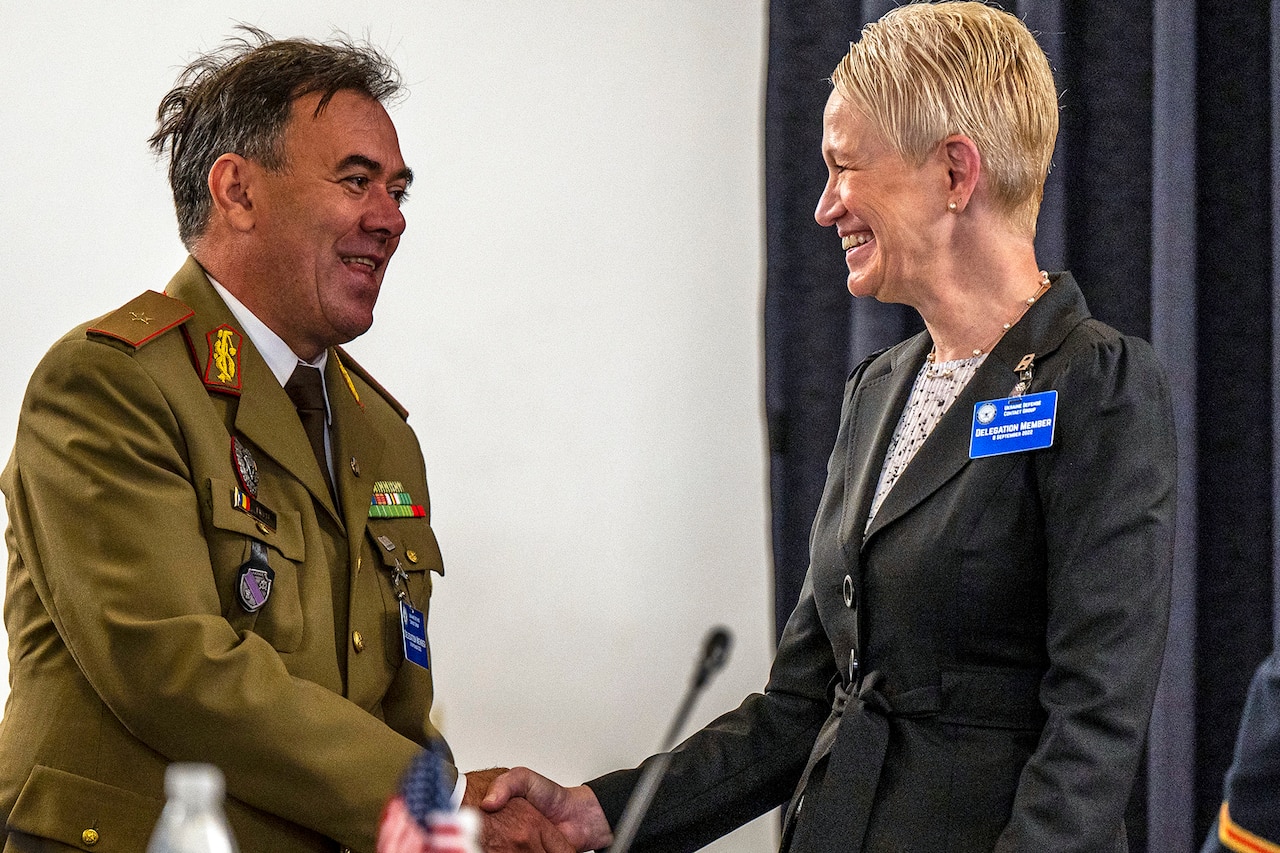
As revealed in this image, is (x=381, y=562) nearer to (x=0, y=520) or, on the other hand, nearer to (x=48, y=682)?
(x=48, y=682)

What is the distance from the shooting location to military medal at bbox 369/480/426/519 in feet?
6.23

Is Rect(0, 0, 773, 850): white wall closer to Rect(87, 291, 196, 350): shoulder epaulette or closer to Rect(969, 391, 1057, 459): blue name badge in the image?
Rect(87, 291, 196, 350): shoulder epaulette

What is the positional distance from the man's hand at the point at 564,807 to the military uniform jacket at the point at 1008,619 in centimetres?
31

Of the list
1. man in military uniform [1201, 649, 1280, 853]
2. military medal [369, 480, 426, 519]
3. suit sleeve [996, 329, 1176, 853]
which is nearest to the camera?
man in military uniform [1201, 649, 1280, 853]

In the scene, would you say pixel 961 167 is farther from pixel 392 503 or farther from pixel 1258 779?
pixel 392 503

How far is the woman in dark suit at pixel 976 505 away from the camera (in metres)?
1.34

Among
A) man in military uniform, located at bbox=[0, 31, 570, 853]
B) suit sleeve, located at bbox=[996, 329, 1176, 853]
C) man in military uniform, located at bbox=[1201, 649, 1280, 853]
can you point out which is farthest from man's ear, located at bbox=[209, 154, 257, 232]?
man in military uniform, located at bbox=[1201, 649, 1280, 853]

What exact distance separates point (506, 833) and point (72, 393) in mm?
767

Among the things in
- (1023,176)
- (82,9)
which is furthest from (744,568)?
(82,9)

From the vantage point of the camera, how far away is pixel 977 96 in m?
1.54

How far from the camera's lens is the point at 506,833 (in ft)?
5.65

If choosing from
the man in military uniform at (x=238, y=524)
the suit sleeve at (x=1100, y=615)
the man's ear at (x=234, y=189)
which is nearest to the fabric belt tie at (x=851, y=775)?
the suit sleeve at (x=1100, y=615)

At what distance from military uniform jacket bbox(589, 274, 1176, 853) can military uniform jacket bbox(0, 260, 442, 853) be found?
0.54m

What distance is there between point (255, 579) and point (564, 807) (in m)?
0.52
